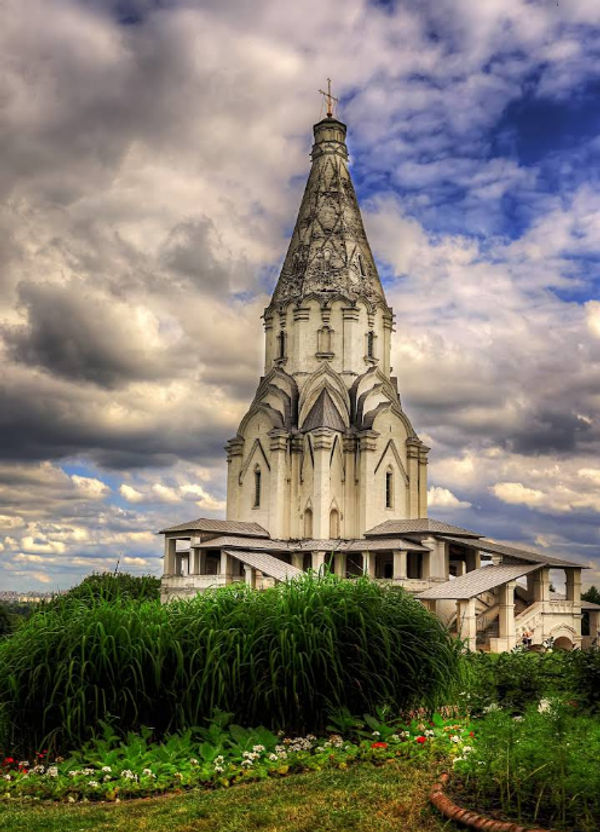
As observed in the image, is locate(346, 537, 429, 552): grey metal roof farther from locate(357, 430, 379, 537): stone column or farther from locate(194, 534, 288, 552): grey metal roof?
locate(194, 534, 288, 552): grey metal roof

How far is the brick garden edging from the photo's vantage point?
584 centimetres

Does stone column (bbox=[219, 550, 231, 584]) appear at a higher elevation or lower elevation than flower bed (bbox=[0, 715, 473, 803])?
higher

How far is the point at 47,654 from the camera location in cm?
986

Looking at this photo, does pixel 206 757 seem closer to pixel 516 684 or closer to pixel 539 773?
pixel 539 773

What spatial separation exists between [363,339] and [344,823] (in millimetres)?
34911

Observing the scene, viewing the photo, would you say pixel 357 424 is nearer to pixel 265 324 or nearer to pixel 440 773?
pixel 265 324

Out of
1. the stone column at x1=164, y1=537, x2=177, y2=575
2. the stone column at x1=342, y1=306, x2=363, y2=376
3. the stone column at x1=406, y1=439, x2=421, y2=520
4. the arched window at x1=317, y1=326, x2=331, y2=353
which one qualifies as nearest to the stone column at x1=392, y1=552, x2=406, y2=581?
the stone column at x1=406, y1=439, x2=421, y2=520

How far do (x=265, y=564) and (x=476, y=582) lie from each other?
7.92m

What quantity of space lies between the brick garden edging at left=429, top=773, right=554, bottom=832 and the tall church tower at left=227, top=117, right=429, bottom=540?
30.0 metres

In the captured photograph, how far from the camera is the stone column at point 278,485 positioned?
1476 inches

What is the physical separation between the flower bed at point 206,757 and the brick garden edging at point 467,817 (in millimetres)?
1211

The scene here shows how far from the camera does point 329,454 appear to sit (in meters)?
37.7

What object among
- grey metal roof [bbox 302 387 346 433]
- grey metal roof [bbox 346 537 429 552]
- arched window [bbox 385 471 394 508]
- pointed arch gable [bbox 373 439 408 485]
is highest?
grey metal roof [bbox 302 387 346 433]

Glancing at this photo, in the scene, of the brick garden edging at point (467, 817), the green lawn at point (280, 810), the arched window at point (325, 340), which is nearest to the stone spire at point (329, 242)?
the arched window at point (325, 340)
